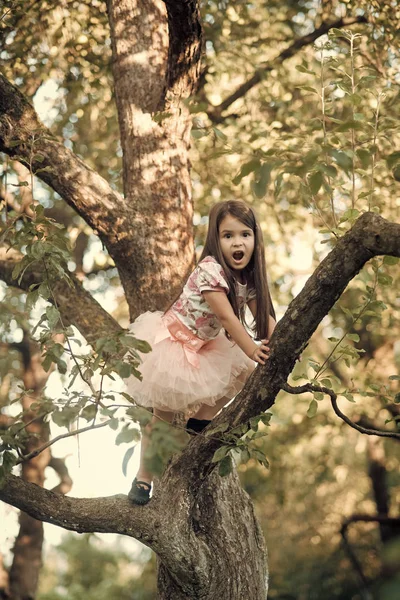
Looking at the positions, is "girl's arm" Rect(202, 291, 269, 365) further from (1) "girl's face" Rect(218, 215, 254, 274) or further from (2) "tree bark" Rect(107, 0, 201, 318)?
(2) "tree bark" Rect(107, 0, 201, 318)

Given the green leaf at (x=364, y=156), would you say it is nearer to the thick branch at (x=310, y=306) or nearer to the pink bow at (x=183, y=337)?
the thick branch at (x=310, y=306)

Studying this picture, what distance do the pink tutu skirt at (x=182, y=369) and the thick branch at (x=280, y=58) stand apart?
3.67 metres

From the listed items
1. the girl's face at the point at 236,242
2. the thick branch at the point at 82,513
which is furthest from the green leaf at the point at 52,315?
the girl's face at the point at 236,242

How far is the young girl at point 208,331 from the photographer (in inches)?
135

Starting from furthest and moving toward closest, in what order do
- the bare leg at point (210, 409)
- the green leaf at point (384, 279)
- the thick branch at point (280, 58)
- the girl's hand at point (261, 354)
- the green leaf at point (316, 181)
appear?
the thick branch at point (280, 58), the bare leg at point (210, 409), the green leaf at point (384, 279), the girl's hand at point (261, 354), the green leaf at point (316, 181)

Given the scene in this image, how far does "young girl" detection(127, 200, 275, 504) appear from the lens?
343 centimetres

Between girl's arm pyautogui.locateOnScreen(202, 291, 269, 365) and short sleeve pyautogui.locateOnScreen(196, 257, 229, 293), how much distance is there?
1.2 inches

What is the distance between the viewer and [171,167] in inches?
167

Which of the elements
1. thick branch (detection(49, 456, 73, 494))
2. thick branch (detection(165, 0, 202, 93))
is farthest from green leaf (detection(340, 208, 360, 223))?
thick branch (detection(49, 456, 73, 494))

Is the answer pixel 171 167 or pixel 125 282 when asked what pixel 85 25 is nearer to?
pixel 171 167

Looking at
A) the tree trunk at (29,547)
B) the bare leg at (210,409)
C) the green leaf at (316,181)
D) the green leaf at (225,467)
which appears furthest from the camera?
the tree trunk at (29,547)

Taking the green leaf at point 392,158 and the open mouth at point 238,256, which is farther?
the open mouth at point 238,256

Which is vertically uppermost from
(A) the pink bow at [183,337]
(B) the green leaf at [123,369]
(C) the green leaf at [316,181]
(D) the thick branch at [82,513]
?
(A) the pink bow at [183,337]

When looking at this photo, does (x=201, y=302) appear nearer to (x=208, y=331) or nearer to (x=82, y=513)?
(x=208, y=331)
